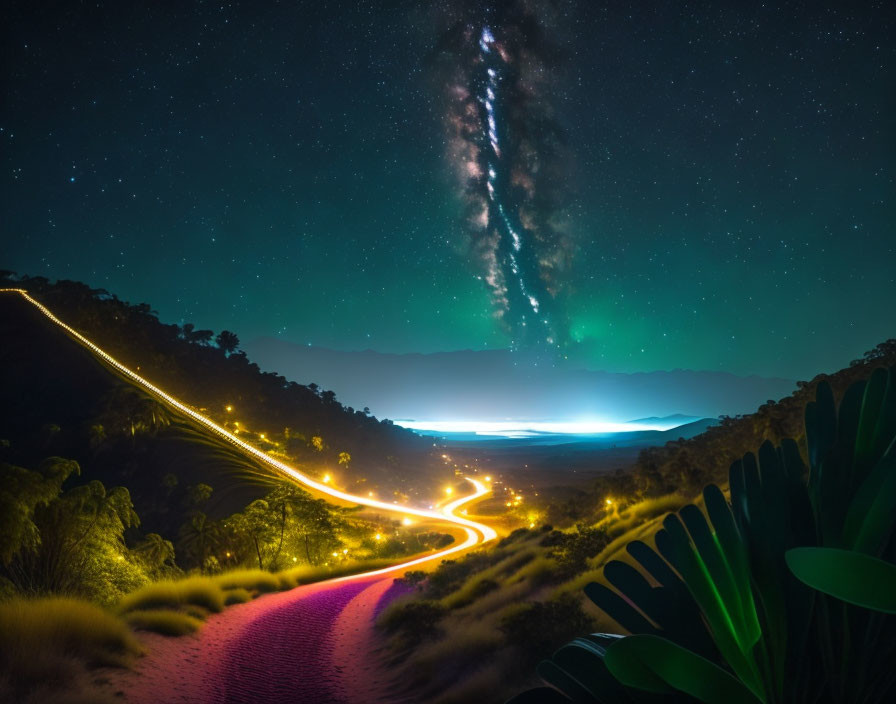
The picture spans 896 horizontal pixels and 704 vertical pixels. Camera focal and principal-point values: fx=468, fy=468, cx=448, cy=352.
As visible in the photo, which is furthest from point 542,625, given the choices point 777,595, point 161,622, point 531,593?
point 161,622

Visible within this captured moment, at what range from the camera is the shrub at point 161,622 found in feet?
30.9

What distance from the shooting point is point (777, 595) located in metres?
1.29

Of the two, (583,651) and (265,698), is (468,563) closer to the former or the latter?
(265,698)

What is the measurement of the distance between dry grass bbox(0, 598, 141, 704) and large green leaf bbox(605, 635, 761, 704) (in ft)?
25.7

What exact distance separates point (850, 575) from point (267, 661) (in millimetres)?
10532

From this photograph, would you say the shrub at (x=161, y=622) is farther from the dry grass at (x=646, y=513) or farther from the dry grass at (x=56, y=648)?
the dry grass at (x=646, y=513)

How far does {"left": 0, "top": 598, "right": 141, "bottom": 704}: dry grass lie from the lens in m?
5.91

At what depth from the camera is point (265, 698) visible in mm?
7199

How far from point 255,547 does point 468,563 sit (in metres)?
14.8

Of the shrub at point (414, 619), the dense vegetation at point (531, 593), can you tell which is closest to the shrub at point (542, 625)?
the dense vegetation at point (531, 593)

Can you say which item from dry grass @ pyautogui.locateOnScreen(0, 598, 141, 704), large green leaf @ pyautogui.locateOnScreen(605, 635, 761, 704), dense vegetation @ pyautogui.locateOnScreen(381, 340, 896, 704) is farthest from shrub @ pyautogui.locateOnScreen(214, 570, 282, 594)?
large green leaf @ pyautogui.locateOnScreen(605, 635, 761, 704)

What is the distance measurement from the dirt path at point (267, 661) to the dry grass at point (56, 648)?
1.64 feet

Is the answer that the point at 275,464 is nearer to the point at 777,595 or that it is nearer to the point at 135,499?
the point at 135,499

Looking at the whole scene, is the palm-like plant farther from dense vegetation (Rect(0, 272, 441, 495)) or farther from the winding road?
dense vegetation (Rect(0, 272, 441, 495))
